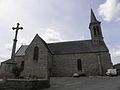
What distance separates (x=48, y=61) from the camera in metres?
29.1

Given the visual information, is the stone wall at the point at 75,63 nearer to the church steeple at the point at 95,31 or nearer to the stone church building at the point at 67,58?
the stone church building at the point at 67,58

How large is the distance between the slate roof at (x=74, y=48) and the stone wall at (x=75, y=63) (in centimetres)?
109

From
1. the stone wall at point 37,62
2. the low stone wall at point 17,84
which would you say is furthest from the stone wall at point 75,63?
the low stone wall at point 17,84

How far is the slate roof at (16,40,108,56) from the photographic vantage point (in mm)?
31514

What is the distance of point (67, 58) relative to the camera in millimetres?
31938

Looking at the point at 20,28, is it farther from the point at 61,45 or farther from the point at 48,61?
the point at 61,45

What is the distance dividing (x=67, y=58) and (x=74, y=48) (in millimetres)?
3510

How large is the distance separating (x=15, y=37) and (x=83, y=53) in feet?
66.1

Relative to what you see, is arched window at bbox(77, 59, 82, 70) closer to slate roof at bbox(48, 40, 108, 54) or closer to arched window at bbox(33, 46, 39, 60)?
slate roof at bbox(48, 40, 108, 54)

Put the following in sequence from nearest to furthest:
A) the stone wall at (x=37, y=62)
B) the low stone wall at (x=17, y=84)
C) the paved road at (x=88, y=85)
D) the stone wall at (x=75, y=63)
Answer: the low stone wall at (x=17, y=84)
the paved road at (x=88, y=85)
the stone wall at (x=37, y=62)
the stone wall at (x=75, y=63)

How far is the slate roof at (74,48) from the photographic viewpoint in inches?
1241

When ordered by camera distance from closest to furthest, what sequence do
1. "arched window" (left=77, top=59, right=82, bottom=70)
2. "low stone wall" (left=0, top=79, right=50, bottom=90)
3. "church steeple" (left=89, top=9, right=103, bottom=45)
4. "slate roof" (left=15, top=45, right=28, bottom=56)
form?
"low stone wall" (left=0, top=79, right=50, bottom=90) < "arched window" (left=77, top=59, right=82, bottom=70) < "church steeple" (left=89, top=9, right=103, bottom=45) < "slate roof" (left=15, top=45, right=28, bottom=56)

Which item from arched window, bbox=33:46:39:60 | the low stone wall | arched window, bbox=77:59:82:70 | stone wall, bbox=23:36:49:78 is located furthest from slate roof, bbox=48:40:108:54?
the low stone wall

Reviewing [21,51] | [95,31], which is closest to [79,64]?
[95,31]
